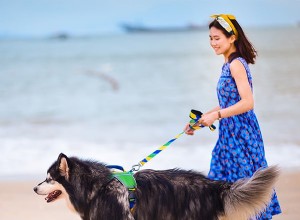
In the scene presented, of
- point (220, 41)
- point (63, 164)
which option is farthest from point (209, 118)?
point (63, 164)

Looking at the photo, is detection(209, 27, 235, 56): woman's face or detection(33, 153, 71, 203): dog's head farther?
detection(209, 27, 235, 56): woman's face

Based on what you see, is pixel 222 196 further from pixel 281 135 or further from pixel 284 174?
pixel 281 135

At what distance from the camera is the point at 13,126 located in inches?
459

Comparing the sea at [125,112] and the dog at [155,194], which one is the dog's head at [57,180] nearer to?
the dog at [155,194]

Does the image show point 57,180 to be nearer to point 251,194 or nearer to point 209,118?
point 209,118

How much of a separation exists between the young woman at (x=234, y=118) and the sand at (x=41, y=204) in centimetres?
167

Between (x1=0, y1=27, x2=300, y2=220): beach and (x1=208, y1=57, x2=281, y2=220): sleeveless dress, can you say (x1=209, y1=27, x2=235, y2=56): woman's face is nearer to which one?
(x1=208, y1=57, x2=281, y2=220): sleeveless dress

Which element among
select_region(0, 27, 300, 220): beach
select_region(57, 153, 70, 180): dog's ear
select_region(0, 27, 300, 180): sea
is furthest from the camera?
select_region(0, 27, 300, 180): sea

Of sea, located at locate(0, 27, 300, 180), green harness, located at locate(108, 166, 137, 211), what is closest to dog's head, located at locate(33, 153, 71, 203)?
green harness, located at locate(108, 166, 137, 211)

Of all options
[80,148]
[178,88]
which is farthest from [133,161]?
[178,88]

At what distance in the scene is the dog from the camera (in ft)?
11.7

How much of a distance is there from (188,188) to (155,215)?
25 centimetres

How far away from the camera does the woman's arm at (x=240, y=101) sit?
12.5 ft

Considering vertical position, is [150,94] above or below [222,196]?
above
